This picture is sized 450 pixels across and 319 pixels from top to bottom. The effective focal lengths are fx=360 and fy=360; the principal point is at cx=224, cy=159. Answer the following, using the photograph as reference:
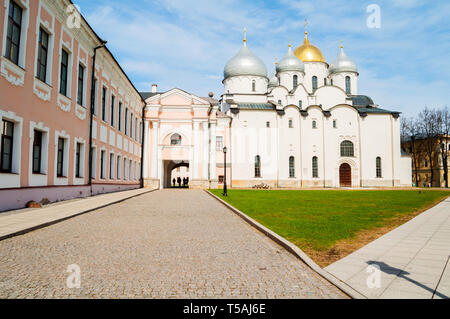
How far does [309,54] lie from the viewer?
56.3m

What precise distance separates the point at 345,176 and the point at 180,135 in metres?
24.0

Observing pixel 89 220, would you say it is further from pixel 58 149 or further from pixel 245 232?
pixel 58 149

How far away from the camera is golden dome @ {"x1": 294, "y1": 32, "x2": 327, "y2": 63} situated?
184ft

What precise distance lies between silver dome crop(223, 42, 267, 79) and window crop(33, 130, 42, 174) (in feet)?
133

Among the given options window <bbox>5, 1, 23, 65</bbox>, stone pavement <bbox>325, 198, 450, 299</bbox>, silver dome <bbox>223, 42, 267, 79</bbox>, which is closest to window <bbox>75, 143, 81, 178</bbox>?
window <bbox>5, 1, 23, 65</bbox>

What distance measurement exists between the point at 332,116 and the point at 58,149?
4071 cm

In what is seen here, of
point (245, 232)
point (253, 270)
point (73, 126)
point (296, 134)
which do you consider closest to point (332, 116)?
point (296, 134)

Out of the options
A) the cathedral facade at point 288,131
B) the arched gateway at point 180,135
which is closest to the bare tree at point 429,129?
the cathedral facade at point 288,131

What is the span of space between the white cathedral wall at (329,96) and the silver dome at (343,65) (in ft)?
21.7

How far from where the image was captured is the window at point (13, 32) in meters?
12.3

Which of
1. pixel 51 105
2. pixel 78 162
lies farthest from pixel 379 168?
pixel 51 105

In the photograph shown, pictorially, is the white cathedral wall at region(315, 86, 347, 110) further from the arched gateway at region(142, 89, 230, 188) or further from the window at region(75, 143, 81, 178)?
the window at region(75, 143, 81, 178)

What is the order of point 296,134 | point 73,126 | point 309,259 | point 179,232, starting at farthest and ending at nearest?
point 296,134
point 73,126
point 179,232
point 309,259

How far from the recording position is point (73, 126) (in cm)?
1780
